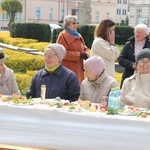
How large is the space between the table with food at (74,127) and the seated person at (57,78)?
819 mm

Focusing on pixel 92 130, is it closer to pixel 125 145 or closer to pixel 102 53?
pixel 125 145

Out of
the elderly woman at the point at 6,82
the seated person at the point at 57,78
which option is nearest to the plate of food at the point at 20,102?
the seated person at the point at 57,78

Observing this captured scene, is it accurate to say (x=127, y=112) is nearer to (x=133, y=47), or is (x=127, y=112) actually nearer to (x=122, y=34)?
(x=133, y=47)

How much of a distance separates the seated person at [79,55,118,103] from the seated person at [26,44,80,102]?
0.10 meters

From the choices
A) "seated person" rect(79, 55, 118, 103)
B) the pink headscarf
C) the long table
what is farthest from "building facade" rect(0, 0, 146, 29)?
the long table

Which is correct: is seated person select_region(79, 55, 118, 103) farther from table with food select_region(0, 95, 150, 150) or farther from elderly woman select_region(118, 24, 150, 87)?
elderly woman select_region(118, 24, 150, 87)

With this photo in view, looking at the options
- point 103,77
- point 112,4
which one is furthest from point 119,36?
point 112,4

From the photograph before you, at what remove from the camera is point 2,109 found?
348cm

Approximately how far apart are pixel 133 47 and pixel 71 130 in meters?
2.88

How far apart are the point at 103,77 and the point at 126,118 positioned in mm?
1036

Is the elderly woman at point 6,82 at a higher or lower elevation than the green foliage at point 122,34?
higher

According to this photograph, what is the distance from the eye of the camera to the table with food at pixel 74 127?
10.2ft

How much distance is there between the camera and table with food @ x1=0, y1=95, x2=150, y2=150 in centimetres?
310

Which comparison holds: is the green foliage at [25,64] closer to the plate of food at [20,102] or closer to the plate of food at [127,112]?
the plate of food at [20,102]
